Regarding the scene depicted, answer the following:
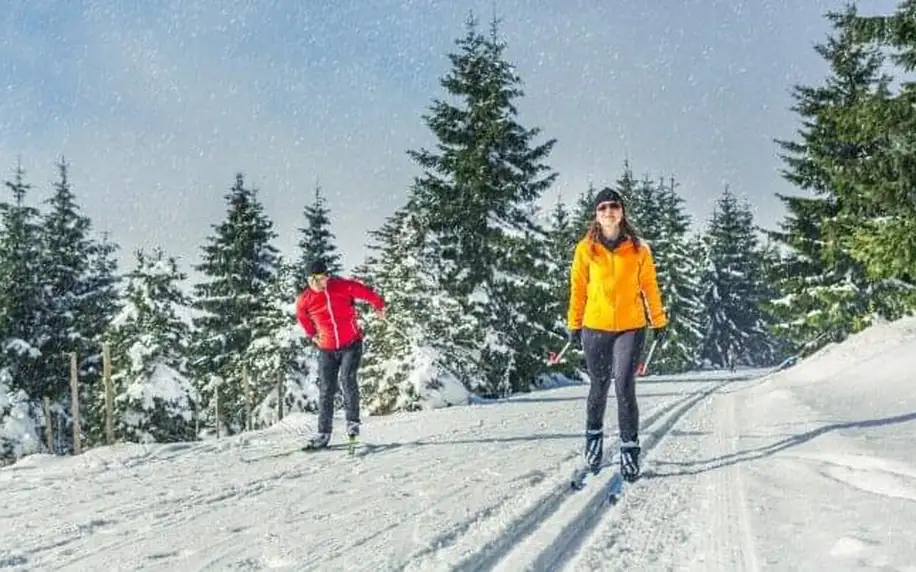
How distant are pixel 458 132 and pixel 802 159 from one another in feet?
42.6

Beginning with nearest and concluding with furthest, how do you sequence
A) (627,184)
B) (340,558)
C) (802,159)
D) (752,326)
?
1. (340,558)
2. (802,159)
3. (627,184)
4. (752,326)

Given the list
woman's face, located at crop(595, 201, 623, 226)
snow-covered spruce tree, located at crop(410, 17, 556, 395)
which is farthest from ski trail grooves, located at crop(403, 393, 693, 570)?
snow-covered spruce tree, located at crop(410, 17, 556, 395)

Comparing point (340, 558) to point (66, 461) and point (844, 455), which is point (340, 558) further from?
point (66, 461)

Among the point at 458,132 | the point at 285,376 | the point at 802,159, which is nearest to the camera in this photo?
the point at 458,132

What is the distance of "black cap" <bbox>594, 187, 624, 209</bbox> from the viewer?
5.52m

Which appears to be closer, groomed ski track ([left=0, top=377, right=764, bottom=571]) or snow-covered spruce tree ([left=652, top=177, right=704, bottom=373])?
groomed ski track ([left=0, top=377, right=764, bottom=571])

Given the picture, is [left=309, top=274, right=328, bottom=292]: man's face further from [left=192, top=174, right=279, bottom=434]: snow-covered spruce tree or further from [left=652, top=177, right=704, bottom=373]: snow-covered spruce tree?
[left=652, top=177, right=704, bottom=373]: snow-covered spruce tree

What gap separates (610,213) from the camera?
5504mm

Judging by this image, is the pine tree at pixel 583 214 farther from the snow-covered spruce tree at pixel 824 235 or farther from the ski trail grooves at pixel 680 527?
the ski trail grooves at pixel 680 527

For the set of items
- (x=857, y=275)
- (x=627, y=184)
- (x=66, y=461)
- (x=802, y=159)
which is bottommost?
(x=66, y=461)

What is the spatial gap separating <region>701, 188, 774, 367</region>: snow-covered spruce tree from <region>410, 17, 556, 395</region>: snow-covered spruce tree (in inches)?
1651

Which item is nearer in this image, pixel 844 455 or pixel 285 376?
pixel 844 455

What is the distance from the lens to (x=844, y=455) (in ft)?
19.3

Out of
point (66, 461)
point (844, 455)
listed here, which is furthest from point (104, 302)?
point (844, 455)
